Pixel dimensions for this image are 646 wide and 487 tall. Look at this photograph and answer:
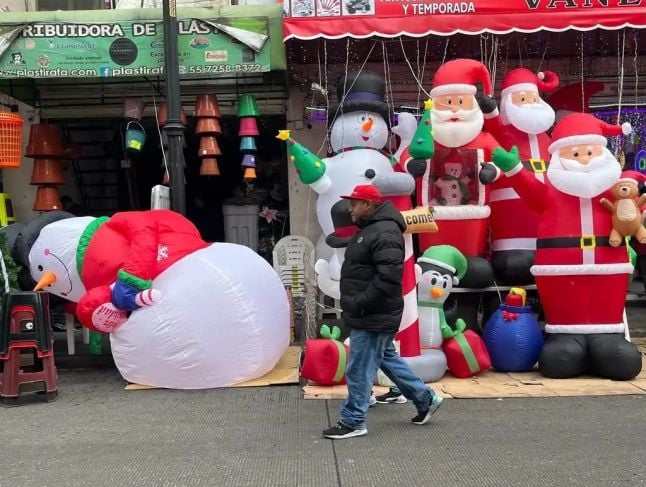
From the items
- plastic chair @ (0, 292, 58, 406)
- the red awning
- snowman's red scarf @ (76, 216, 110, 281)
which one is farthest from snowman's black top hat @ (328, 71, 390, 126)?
plastic chair @ (0, 292, 58, 406)

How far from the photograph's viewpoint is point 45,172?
8.24m

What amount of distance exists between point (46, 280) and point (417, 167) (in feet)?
12.9

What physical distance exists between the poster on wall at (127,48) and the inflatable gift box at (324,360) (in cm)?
334

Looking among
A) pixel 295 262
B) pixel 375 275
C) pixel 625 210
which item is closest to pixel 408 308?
pixel 375 275

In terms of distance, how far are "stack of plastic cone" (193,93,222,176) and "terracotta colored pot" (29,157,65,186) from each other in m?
2.06

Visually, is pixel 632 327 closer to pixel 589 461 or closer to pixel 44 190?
pixel 589 461

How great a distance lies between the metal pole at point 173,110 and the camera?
6.66m

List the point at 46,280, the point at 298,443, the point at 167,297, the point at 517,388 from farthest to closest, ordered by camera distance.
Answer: the point at 46,280 < the point at 517,388 < the point at 167,297 < the point at 298,443

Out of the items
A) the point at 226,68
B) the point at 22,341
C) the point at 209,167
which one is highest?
the point at 226,68

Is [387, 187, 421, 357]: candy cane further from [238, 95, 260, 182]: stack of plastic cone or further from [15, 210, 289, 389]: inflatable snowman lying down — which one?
[238, 95, 260, 182]: stack of plastic cone

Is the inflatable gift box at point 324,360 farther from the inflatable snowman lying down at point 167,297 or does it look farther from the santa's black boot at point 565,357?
the santa's black boot at point 565,357

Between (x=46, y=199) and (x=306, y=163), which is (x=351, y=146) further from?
(x=46, y=199)

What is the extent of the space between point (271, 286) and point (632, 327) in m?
5.32

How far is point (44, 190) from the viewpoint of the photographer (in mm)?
8297
